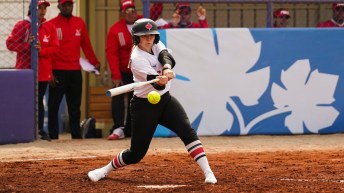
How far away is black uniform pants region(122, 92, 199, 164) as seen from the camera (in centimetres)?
920

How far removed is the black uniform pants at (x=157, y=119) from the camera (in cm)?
920

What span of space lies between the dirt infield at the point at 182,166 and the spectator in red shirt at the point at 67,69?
42 cm

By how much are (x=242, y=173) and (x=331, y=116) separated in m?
5.06

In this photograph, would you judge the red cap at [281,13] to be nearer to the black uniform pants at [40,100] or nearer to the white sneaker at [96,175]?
the black uniform pants at [40,100]

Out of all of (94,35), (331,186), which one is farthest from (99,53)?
(331,186)

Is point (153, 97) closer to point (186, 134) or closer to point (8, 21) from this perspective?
point (186, 134)

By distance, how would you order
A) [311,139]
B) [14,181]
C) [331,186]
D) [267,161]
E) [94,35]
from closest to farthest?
[331,186]
[14,181]
[267,161]
[311,139]
[94,35]

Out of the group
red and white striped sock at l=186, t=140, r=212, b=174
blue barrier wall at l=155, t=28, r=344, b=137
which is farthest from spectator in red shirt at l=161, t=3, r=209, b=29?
red and white striped sock at l=186, t=140, r=212, b=174

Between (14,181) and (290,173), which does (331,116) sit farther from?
(14,181)

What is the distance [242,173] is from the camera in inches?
398

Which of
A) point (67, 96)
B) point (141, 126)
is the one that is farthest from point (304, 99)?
point (141, 126)

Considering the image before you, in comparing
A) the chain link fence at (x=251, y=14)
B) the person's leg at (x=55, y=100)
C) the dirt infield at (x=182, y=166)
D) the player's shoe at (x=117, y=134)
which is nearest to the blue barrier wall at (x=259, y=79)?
the dirt infield at (x=182, y=166)

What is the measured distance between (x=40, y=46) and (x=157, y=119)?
5129 millimetres

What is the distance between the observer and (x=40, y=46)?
549 inches
